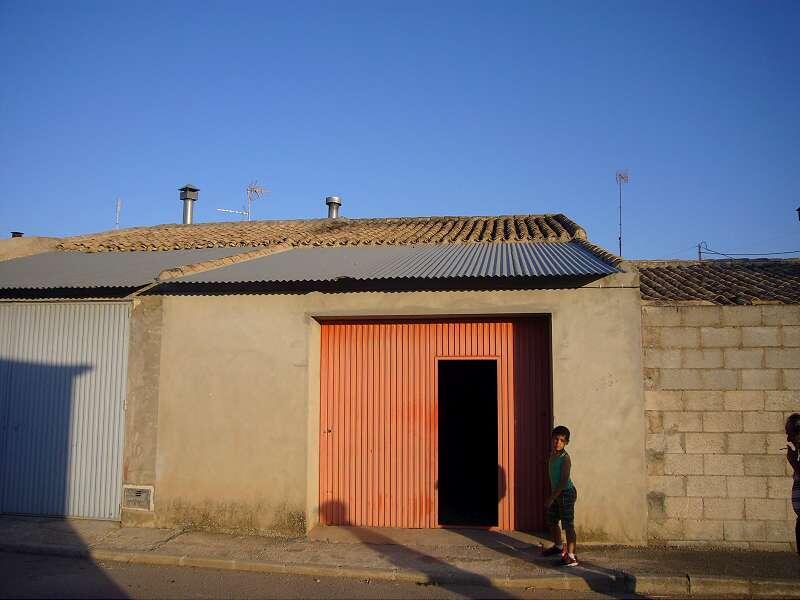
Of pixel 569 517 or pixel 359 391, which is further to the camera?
pixel 359 391

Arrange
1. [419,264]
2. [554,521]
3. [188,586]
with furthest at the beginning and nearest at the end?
[419,264], [554,521], [188,586]

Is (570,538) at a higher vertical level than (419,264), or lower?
lower

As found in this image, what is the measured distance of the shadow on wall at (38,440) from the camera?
28.1 feet

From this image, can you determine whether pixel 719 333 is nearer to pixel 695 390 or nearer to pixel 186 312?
pixel 695 390

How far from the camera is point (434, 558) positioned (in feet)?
22.7

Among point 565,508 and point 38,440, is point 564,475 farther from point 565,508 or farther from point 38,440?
point 38,440

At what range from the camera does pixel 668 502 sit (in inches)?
289

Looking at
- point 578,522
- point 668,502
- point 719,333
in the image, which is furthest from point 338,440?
point 719,333

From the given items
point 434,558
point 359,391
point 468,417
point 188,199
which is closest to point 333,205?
point 188,199

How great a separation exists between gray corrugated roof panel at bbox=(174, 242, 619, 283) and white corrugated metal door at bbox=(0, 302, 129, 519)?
166cm

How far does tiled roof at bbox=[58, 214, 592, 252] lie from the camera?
10992 mm

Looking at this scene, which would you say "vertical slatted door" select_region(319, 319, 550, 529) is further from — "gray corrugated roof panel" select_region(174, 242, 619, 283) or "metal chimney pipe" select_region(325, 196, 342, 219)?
"metal chimney pipe" select_region(325, 196, 342, 219)

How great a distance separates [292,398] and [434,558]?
2564 mm

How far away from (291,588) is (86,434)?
159 inches
